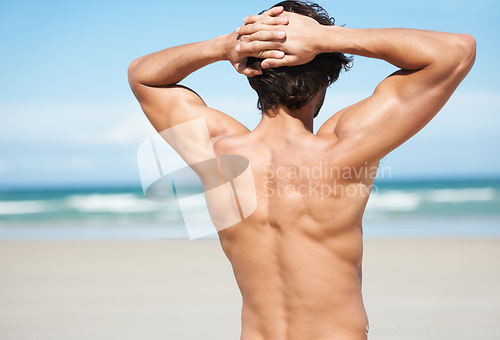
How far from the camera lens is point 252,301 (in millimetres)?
1764

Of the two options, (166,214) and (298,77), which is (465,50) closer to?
(298,77)

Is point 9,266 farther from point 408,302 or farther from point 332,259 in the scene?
point 332,259

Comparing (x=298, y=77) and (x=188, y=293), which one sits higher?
(x=298, y=77)

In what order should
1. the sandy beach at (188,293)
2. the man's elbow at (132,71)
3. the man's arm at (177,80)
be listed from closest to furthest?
1. the man's arm at (177,80)
2. the man's elbow at (132,71)
3. the sandy beach at (188,293)

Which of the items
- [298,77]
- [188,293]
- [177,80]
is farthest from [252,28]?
[188,293]

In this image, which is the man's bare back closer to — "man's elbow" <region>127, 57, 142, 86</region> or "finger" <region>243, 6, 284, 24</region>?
"finger" <region>243, 6, 284, 24</region>

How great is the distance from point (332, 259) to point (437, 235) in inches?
459

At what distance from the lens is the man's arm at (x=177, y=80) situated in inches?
71.6

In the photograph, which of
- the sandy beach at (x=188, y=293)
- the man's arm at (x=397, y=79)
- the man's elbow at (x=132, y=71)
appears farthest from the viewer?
the sandy beach at (x=188, y=293)

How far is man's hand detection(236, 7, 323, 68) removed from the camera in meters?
1.58

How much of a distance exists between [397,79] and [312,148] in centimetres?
33

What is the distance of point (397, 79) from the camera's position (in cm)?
153

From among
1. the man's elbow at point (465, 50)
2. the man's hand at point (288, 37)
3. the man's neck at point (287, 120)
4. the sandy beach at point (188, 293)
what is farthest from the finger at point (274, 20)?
the sandy beach at point (188, 293)

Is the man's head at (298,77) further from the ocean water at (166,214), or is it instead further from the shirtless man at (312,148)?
the ocean water at (166,214)
